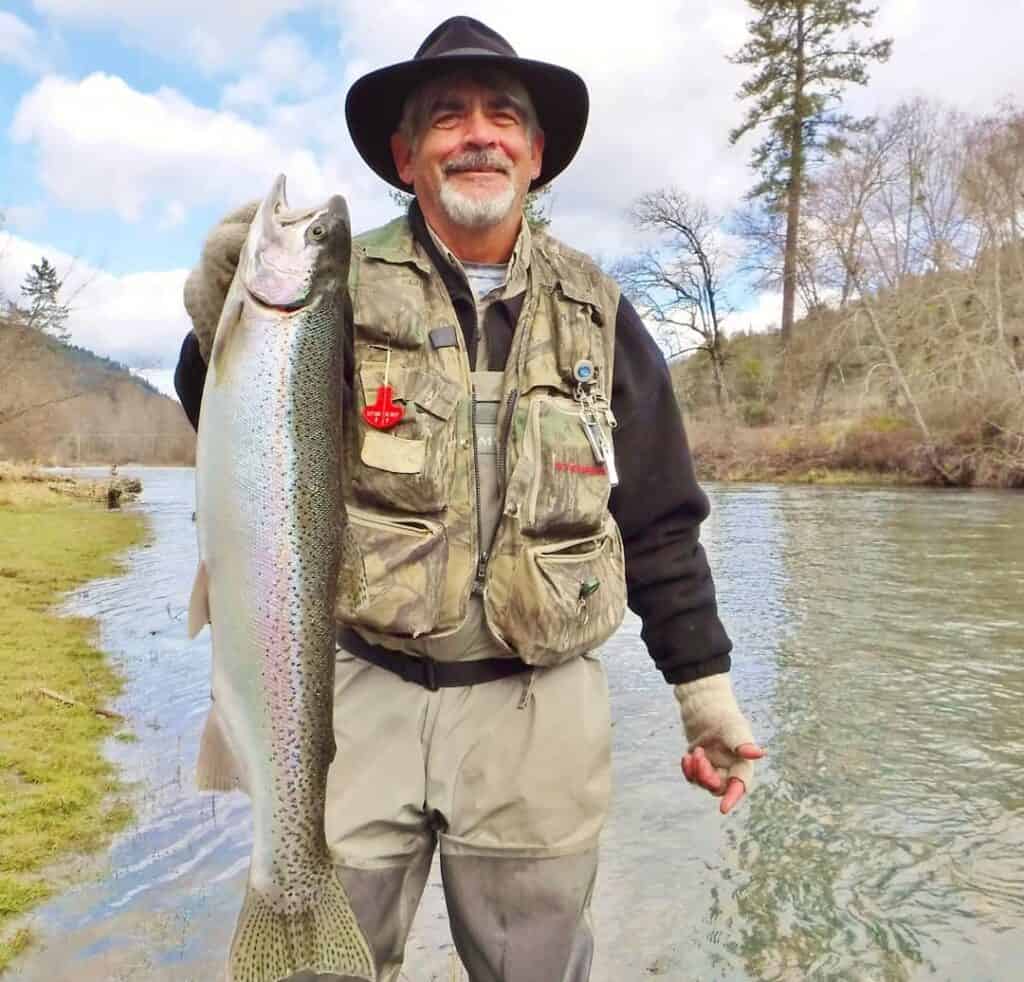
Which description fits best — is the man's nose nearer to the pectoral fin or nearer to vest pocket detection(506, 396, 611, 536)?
vest pocket detection(506, 396, 611, 536)

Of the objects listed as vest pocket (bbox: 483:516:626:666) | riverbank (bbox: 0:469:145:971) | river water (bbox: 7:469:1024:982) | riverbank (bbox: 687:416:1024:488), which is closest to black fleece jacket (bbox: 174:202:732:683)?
vest pocket (bbox: 483:516:626:666)

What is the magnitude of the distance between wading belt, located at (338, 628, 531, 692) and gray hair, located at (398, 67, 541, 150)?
5.33 feet

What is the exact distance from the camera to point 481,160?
3012mm

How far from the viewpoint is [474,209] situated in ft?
9.68

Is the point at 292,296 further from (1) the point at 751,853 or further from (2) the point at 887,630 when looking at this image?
(2) the point at 887,630

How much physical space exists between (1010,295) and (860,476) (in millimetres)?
6774

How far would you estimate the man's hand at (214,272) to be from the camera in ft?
7.84

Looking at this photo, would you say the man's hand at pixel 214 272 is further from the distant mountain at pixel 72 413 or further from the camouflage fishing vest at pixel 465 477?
the distant mountain at pixel 72 413

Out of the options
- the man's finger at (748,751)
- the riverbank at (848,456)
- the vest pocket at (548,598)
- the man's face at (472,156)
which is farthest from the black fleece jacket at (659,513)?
the riverbank at (848,456)

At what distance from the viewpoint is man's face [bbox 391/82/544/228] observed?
2971 mm

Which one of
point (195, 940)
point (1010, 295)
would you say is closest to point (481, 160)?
point (195, 940)

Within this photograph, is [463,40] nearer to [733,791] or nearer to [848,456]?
[733,791]

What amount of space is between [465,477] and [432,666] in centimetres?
54

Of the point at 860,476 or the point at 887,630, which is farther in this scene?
the point at 860,476
